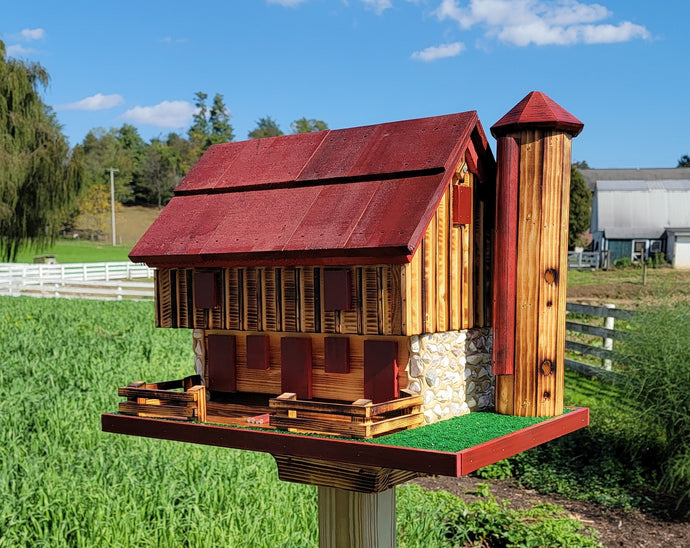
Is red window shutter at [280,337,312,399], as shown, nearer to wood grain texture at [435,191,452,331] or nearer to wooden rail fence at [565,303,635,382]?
wood grain texture at [435,191,452,331]

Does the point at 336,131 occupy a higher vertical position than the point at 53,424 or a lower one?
higher

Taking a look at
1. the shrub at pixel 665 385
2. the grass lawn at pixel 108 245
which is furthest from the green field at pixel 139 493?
the grass lawn at pixel 108 245

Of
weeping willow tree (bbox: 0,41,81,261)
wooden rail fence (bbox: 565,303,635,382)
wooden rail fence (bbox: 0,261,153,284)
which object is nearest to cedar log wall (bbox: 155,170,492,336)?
wooden rail fence (bbox: 565,303,635,382)

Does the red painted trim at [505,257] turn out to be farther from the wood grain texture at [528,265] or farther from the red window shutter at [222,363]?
the red window shutter at [222,363]

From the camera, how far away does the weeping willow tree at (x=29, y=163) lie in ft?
70.1

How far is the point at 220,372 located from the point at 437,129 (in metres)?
1.20

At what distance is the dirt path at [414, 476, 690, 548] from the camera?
6.81 metres

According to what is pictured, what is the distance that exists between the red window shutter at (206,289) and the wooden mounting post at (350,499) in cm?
60

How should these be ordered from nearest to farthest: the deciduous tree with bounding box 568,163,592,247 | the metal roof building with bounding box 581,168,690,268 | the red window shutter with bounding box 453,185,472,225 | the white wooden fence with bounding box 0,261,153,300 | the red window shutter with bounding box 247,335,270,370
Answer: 1. the red window shutter with bounding box 453,185,472,225
2. the red window shutter with bounding box 247,335,270,370
3. the white wooden fence with bounding box 0,261,153,300
4. the metal roof building with bounding box 581,168,690,268
5. the deciduous tree with bounding box 568,163,592,247

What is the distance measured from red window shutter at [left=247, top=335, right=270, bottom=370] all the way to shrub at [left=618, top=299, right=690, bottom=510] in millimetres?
6098

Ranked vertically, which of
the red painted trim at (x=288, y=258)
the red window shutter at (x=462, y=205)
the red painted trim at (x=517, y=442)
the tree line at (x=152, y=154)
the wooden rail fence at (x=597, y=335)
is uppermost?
the tree line at (x=152, y=154)

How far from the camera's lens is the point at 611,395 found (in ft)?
31.7

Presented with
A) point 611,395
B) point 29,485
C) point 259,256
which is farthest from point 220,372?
point 611,395

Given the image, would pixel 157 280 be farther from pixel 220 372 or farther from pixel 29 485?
pixel 29 485
